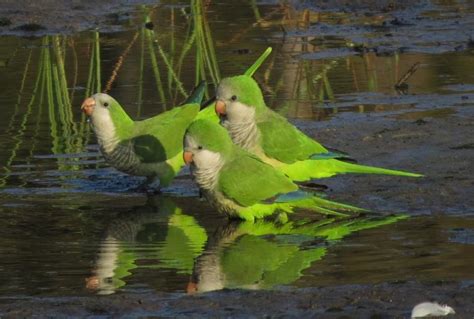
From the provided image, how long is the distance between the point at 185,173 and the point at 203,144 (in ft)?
5.21

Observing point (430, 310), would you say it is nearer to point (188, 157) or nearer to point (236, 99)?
point (188, 157)

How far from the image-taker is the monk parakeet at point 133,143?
28.9 ft

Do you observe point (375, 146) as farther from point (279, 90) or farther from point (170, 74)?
point (170, 74)

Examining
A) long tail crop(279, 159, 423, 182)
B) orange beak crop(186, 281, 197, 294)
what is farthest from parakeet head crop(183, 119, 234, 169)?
orange beak crop(186, 281, 197, 294)

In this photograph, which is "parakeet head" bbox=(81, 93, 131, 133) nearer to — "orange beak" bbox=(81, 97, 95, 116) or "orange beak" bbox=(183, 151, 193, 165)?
"orange beak" bbox=(81, 97, 95, 116)

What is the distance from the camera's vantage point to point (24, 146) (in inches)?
388

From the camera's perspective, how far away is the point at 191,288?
6.27 metres

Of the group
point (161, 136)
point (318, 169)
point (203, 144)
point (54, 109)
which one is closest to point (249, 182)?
point (203, 144)

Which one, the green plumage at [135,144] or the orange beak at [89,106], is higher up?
the orange beak at [89,106]

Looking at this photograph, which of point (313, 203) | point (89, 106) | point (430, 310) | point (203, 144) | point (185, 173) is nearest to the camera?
point (430, 310)

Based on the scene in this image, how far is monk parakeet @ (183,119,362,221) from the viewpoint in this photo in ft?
25.2

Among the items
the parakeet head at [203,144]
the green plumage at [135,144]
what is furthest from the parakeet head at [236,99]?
the parakeet head at [203,144]

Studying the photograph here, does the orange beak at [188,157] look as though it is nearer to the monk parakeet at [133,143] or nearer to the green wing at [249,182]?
the green wing at [249,182]

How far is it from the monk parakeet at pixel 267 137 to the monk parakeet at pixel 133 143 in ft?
1.65
